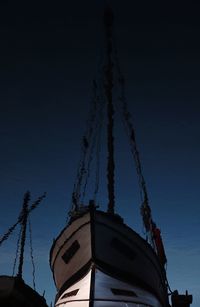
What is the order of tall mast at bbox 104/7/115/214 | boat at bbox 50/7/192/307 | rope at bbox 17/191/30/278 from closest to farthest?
boat at bbox 50/7/192/307, tall mast at bbox 104/7/115/214, rope at bbox 17/191/30/278

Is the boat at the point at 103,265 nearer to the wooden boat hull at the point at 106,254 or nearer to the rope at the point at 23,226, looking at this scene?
the wooden boat hull at the point at 106,254

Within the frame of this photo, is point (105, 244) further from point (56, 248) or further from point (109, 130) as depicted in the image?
point (109, 130)

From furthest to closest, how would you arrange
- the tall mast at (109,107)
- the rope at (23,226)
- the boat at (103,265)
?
the rope at (23,226)
the tall mast at (109,107)
the boat at (103,265)

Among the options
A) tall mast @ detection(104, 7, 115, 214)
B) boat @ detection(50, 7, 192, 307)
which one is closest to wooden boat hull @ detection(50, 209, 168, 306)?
boat @ detection(50, 7, 192, 307)

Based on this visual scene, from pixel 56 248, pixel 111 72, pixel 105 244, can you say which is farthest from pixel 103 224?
pixel 111 72

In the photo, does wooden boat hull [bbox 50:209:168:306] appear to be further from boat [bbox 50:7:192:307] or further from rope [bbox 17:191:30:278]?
rope [bbox 17:191:30:278]

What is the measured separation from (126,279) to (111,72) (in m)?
13.5

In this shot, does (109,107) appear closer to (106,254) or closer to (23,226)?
(106,254)

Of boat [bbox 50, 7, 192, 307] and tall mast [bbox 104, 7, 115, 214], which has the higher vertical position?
tall mast [bbox 104, 7, 115, 214]

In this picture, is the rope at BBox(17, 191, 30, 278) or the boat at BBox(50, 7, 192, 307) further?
the rope at BBox(17, 191, 30, 278)

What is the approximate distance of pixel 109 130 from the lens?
1875cm

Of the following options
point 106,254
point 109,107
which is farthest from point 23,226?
point 106,254

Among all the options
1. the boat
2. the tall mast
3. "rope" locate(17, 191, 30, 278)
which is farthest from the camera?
"rope" locate(17, 191, 30, 278)

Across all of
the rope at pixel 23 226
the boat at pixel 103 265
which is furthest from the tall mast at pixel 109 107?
the rope at pixel 23 226
